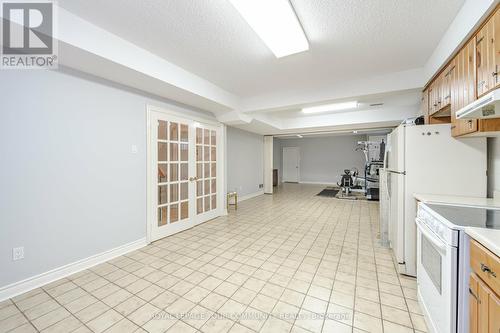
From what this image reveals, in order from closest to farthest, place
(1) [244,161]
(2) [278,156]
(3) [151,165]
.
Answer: (3) [151,165]
(1) [244,161]
(2) [278,156]

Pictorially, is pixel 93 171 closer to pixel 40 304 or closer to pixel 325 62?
pixel 40 304

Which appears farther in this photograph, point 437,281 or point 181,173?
point 181,173

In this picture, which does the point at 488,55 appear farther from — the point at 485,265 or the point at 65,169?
the point at 65,169

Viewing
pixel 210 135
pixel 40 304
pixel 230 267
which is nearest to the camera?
pixel 40 304

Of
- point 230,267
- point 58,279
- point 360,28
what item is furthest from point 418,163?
point 58,279

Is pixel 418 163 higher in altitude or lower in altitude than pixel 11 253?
higher

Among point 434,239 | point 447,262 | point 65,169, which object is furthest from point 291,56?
point 65,169

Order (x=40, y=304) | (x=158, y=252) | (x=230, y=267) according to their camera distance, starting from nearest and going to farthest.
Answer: (x=40, y=304), (x=230, y=267), (x=158, y=252)

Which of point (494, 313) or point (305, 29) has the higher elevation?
point (305, 29)

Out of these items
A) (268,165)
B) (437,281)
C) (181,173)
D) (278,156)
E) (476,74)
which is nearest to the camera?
(437,281)

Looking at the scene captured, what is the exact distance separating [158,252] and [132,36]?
8.74 ft

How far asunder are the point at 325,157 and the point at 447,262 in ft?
29.2

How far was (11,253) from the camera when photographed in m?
1.89

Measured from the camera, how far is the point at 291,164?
1054 cm
